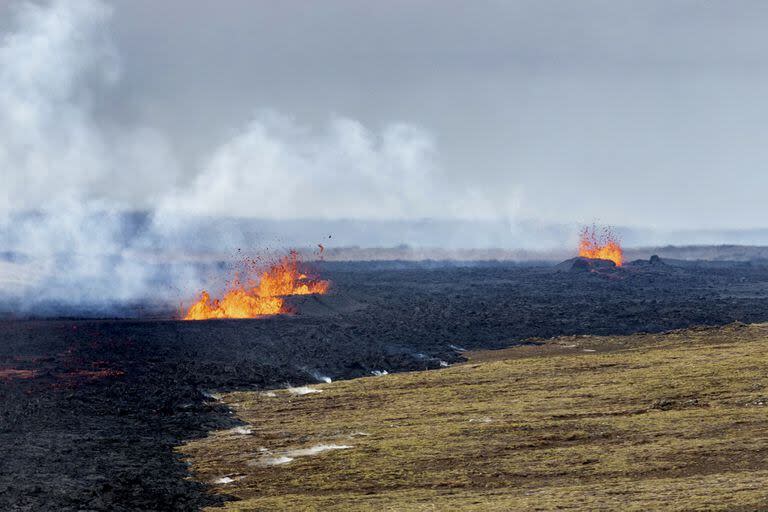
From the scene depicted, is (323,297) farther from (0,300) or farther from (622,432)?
(622,432)

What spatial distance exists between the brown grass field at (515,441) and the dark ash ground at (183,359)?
3008 millimetres

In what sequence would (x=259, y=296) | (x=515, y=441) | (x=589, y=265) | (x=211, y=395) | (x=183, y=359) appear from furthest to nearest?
(x=589, y=265)
(x=259, y=296)
(x=183, y=359)
(x=211, y=395)
(x=515, y=441)

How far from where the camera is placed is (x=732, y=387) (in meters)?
48.1

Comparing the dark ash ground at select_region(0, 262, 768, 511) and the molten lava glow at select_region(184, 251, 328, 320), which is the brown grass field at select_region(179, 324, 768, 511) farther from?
the molten lava glow at select_region(184, 251, 328, 320)

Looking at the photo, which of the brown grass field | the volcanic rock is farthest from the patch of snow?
the volcanic rock

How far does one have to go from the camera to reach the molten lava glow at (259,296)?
86188 millimetres

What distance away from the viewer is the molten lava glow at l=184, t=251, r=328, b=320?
86.2 m

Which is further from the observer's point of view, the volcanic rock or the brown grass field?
the volcanic rock

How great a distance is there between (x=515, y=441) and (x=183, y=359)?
31321 mm

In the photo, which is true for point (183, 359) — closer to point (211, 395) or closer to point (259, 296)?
point (211, 395)

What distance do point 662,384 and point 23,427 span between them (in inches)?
1183

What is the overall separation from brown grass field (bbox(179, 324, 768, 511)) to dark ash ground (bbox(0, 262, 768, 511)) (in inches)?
118

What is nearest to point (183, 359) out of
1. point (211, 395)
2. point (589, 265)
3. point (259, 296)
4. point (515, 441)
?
point (211, 395)

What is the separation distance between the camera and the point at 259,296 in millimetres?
94750
